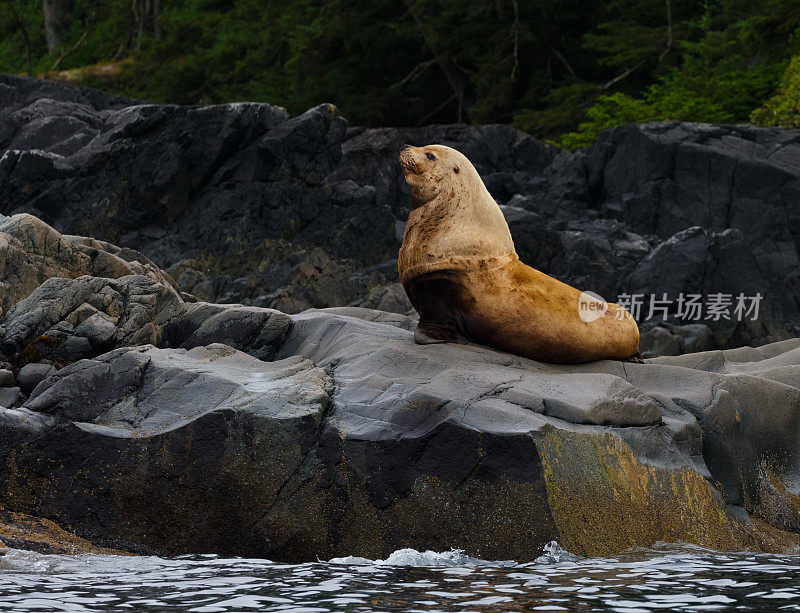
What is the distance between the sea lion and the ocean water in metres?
1.83

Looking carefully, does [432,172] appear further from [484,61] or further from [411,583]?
[484,61]

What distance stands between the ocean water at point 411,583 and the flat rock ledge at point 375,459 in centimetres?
21

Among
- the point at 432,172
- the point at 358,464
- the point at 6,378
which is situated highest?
the point at 432,172

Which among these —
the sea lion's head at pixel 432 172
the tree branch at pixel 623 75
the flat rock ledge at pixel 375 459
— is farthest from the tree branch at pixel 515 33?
the flat rock ledge at pixel 375 459

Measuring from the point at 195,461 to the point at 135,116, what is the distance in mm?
13868

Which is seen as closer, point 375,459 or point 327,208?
point 375,459

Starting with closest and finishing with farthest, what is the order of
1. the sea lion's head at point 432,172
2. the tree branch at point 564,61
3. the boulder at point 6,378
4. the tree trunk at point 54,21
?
the boulder at point 6,378 → the sea lion's head at point 432,172 → the tree branch at point 564,61 → the tree trunk at point 54,21

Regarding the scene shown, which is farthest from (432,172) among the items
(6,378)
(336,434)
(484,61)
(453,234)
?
(484,61)

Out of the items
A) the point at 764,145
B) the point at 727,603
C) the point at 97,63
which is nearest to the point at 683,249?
the point at 764,145

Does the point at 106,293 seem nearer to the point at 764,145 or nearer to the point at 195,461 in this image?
the point at 195,461

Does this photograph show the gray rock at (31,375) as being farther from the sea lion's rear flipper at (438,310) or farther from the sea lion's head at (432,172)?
the sea lion's head at (432,172)

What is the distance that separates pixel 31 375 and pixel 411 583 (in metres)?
3.24

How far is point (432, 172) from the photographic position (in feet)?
23.4

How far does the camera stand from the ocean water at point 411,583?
13.4ft
